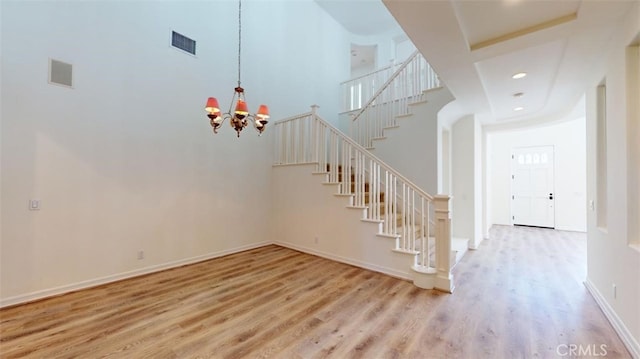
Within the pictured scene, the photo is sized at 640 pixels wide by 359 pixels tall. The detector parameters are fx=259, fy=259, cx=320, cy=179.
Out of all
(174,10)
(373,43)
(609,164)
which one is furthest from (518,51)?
(373,43)

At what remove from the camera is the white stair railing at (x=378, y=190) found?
3129mm

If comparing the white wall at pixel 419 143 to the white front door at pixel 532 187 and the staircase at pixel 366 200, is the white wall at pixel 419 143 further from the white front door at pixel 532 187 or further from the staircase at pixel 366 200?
the white front door at pixel 532 187

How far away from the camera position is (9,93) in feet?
8.70

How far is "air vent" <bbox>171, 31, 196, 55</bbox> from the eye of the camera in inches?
154

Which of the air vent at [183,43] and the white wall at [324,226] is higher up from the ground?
the air vent at [183,43]

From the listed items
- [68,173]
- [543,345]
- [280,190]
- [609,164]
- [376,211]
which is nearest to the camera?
[543,345]

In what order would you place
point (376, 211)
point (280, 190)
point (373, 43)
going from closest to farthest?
1. point (376, 211)
2. point (280, 190)
3. point (373, 43)

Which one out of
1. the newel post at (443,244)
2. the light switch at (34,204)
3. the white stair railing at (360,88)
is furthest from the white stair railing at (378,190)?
the light switch at (34,204)

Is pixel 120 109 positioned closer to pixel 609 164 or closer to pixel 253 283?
pixel 253 283

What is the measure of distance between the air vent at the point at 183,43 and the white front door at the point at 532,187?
28.9 feet

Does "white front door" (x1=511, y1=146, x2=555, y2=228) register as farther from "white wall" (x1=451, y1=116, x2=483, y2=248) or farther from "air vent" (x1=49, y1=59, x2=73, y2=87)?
"air vent" (x1=49, y1=59, x2=73, y2=87)

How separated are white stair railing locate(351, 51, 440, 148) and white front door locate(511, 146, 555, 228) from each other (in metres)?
5.13

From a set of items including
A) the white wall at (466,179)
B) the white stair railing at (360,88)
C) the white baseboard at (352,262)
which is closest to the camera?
the white baseboard at (352,262)

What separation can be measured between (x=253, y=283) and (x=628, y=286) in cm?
357
